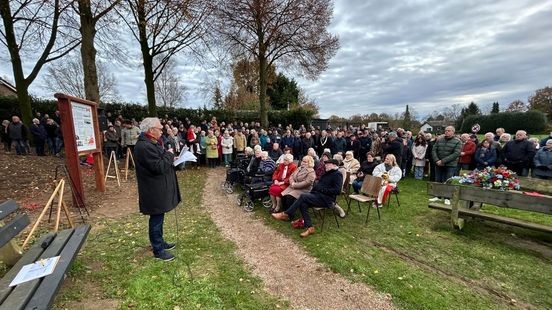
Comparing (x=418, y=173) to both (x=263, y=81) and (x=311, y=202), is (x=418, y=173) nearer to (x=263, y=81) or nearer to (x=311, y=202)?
(x=311, y=202)

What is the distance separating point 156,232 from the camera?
4328 mm

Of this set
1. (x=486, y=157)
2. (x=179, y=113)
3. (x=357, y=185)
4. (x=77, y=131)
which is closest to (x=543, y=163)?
(x=486, y=157)

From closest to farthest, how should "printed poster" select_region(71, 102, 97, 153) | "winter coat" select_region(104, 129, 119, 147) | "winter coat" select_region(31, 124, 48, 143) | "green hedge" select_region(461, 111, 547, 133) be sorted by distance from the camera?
"printed poster" select_region(71, 102, 97, 153)
"winter coat" select_region(104, 129, 119, 147)
"winter coat" select_region(31, 124, 48, 143)
"green hedge" select_region(461, 111, 547, 133)

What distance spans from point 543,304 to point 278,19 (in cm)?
1769

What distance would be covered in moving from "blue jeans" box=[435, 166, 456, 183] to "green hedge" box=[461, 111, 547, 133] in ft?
116

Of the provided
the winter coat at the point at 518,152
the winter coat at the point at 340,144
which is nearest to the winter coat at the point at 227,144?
the winter coat at the point at 340,144

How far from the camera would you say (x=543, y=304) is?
144 inches

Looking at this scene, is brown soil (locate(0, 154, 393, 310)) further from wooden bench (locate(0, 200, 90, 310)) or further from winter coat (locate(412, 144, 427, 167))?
winter coat (locate(412, 144, 427, 167))

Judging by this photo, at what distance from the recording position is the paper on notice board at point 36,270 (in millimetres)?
2748

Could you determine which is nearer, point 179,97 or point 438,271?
point 438,271

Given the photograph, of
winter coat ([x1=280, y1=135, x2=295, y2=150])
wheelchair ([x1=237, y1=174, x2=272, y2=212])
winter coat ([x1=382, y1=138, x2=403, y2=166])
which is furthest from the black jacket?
winter coat ([x1=280, y1=135, x2=295, y2=150])

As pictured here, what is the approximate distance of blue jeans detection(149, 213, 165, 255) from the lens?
4246 millimetres

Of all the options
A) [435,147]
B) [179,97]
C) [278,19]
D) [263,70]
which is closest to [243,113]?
[263,70]

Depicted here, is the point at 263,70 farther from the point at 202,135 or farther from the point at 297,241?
the point at 297,241
